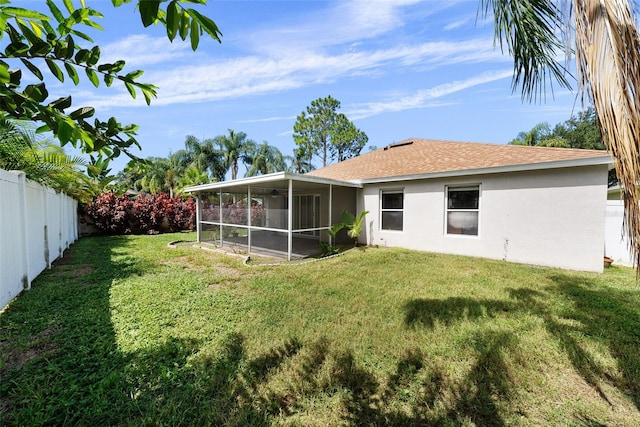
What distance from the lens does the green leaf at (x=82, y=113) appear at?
1.26 m

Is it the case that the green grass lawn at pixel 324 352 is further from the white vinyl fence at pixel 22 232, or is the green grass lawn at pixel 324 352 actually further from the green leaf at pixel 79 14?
the green leaf at pixel 79 14

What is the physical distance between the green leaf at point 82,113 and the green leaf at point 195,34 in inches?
23.4

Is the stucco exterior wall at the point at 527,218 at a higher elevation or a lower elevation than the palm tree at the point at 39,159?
lower

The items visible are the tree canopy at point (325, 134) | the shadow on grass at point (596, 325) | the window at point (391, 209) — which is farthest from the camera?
the tree canopy at point (325, 134)

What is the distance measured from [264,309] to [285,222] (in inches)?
187

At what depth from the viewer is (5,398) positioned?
251cm

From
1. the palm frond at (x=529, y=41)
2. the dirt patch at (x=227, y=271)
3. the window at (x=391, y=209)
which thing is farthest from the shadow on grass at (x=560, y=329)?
the window at (x=391, y=209)

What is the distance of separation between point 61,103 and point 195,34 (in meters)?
0.69

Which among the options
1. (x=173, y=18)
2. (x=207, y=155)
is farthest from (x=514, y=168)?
(x=207, y=155)

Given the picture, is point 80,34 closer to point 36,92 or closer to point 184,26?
point 36,92

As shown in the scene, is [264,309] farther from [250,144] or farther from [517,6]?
[250,144]

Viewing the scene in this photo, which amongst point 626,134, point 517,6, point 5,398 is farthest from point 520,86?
point 5,398

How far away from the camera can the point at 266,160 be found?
30.5 m

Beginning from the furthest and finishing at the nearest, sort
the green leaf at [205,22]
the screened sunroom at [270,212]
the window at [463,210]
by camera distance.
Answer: the screened sunroom at [270,212], the window at [463,210], the green leaf at [205,22]
